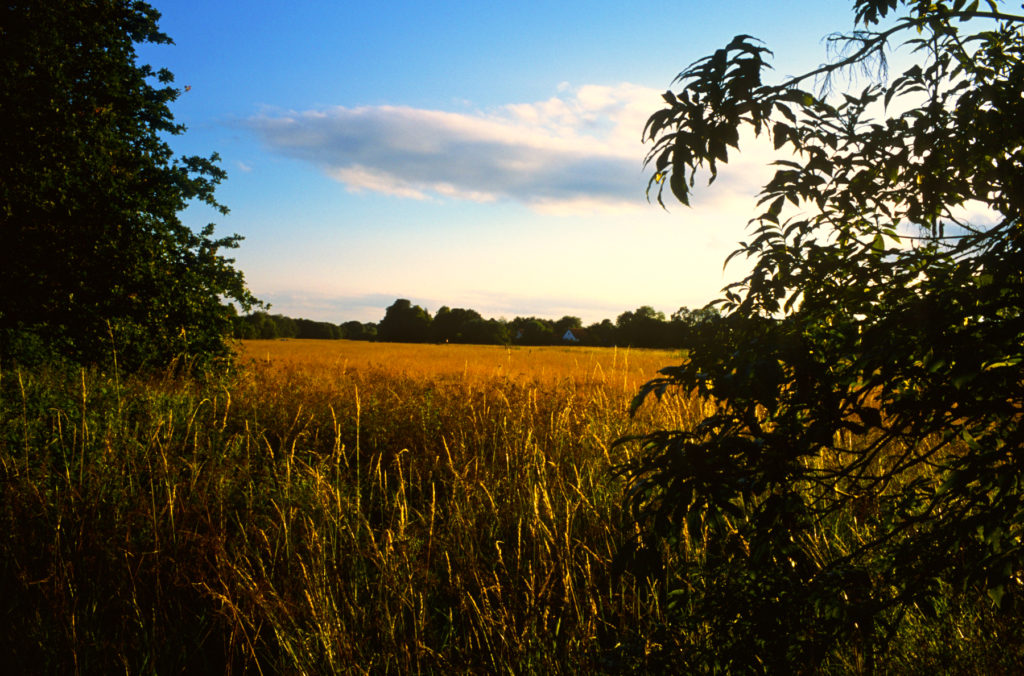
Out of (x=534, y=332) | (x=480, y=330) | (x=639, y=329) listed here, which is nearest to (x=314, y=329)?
(x=480, y=330)

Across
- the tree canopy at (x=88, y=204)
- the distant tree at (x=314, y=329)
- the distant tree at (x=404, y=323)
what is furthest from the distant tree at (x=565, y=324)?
the tree canopy at (x=88, y=204)

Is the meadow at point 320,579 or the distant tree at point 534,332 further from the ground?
the distant tree at point 534,332

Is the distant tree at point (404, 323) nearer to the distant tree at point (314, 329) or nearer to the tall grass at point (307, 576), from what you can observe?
the distant tree at point (314, 329)

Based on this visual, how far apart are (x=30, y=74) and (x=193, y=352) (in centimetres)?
527

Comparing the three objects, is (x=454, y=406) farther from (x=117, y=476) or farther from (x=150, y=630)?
(x=150, y=630)

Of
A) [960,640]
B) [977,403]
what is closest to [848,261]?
[977,403]

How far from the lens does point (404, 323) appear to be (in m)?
77.4

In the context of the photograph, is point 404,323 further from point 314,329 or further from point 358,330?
point 314,329

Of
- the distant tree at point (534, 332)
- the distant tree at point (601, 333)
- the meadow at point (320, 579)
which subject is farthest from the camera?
the distant tree at point (534, 332)

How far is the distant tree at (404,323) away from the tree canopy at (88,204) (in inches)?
2360

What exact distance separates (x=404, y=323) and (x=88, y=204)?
67231mm

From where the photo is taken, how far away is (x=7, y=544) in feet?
12.0

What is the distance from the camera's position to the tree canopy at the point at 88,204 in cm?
989

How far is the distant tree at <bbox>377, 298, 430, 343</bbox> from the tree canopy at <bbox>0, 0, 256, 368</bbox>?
59.9 meters
